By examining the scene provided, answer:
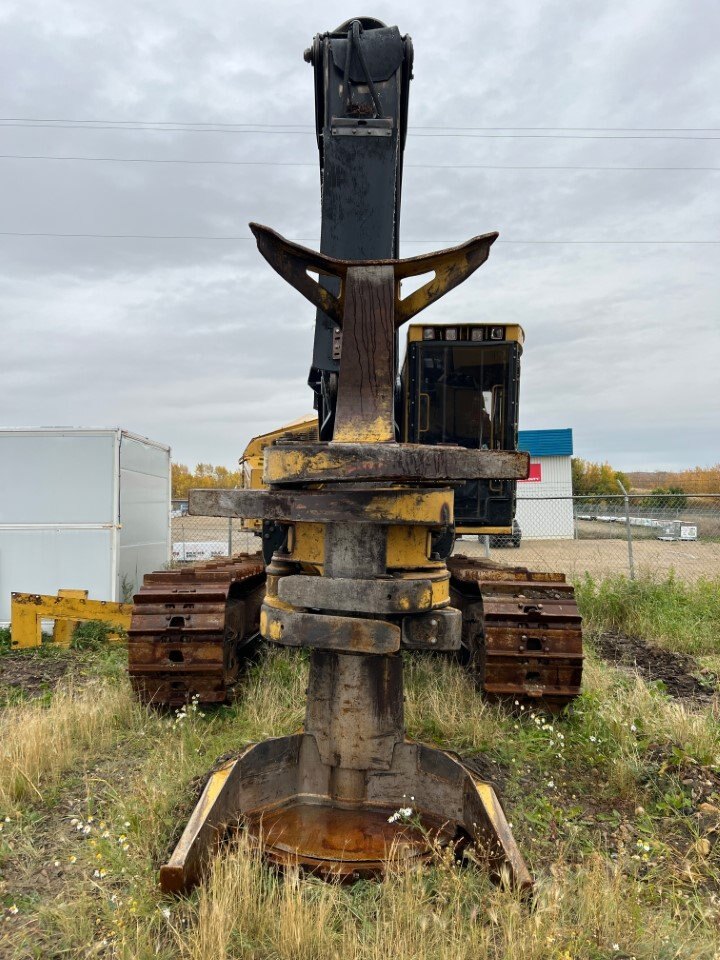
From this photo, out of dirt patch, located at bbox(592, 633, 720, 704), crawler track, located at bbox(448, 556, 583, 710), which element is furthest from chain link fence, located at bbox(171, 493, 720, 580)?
crawler track, located at bbox(448, 556, 583, 710)

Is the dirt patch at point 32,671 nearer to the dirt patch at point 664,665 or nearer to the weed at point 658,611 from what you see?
the dirt patch at point 664,665

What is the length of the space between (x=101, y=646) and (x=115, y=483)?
224 centimetres

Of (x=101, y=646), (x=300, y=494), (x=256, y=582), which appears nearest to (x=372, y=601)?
(x=300, y=494)

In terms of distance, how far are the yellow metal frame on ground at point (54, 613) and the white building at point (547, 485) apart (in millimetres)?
19638

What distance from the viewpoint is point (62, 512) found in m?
8.82

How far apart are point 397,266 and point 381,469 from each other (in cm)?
96

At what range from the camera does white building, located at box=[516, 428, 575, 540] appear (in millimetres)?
26141

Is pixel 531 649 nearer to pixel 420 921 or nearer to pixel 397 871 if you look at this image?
pixel 397 871

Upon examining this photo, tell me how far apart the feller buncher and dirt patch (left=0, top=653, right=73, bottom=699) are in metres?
1.88

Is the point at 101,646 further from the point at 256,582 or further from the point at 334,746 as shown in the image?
the point at 334,746

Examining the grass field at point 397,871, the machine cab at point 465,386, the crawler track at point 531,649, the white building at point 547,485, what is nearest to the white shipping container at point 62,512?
the grass field at point 397,871

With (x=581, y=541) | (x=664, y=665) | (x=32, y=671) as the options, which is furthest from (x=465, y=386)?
(x=581, y=541)

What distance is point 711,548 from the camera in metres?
21.4

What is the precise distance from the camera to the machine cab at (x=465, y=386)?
600 centimetres
